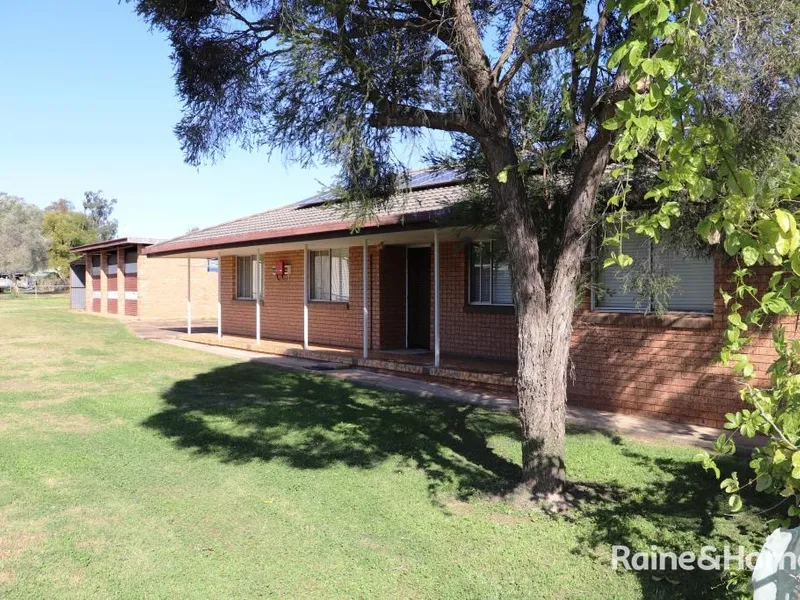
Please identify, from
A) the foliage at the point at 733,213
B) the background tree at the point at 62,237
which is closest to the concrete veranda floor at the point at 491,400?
the foliage at the point at 733,213

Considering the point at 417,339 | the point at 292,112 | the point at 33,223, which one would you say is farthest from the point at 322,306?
the point at 33,223

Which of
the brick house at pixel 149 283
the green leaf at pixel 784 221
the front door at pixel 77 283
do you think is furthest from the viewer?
the front door at pixel 77 283

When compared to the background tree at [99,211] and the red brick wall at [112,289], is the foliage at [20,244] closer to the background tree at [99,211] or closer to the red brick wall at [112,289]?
the background tree at [99,211]

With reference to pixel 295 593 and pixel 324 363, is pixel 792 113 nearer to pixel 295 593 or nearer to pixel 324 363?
pixel 295 593

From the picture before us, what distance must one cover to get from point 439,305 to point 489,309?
36.5 inches

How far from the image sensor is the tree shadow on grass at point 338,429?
677 cm

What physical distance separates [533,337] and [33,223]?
9447 cm

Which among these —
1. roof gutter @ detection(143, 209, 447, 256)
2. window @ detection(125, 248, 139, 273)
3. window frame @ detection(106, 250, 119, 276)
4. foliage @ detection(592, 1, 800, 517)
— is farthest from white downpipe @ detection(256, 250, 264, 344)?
window frame @ detection(106, 250, 119, 276)

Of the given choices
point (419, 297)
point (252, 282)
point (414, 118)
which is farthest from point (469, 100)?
point (252, 282)

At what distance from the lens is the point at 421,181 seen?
1367 centimetres

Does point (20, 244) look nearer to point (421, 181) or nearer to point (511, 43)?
point (421, 181)

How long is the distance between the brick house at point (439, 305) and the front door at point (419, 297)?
3cm

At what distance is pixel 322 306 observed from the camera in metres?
17.0

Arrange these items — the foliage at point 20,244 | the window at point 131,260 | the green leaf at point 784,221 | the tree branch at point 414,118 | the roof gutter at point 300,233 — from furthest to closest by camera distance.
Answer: the foliage at point 20,244 < the window at point 131,260 < the roof gutter at point 300,233 < the tree branch at point 414,118 < the green leaf at point 784,221
